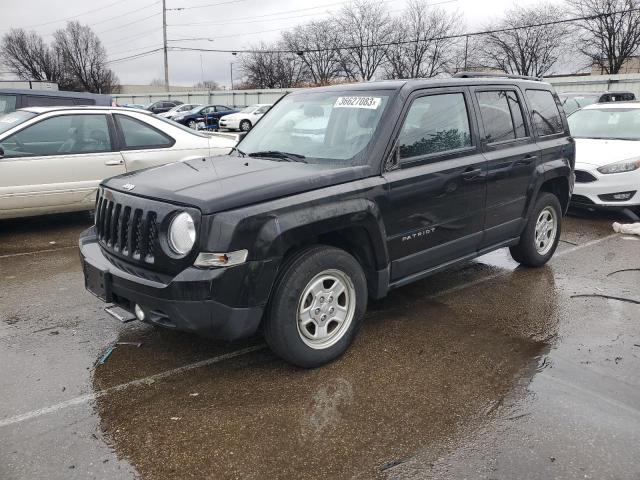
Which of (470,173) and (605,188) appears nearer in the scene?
(470,173)

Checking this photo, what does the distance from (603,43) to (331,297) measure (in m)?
51.4

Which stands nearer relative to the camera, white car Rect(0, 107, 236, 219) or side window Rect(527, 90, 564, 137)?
side window Rect(527, 90, 564, 137)

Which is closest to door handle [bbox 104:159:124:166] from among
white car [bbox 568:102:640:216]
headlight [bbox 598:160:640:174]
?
white car [bbox 568:102:640:216]

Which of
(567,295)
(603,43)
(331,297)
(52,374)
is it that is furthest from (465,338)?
(603,43)

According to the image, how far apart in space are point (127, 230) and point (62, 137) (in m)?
4.30

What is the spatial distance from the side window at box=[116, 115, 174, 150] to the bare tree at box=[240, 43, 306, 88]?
5945 cm

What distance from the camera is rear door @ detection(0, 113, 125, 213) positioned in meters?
6.59

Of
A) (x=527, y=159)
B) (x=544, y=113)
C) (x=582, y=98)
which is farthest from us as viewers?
(x=582, y=98)

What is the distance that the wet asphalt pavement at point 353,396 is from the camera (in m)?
2.68

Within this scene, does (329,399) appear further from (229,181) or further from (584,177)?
(584,177)


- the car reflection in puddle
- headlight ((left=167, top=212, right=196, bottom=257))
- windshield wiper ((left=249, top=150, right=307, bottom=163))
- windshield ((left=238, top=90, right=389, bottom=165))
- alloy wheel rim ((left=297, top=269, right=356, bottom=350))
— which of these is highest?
windshield ((left=238, top=90, right=389, bottom=165))

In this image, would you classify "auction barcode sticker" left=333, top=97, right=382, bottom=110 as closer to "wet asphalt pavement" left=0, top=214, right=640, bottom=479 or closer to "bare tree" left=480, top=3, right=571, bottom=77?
"wet asphalt pavement" left=0, top=214, right=640, bottom=479

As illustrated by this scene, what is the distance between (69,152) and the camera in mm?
6945

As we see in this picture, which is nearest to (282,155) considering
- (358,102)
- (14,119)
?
(358,102)
